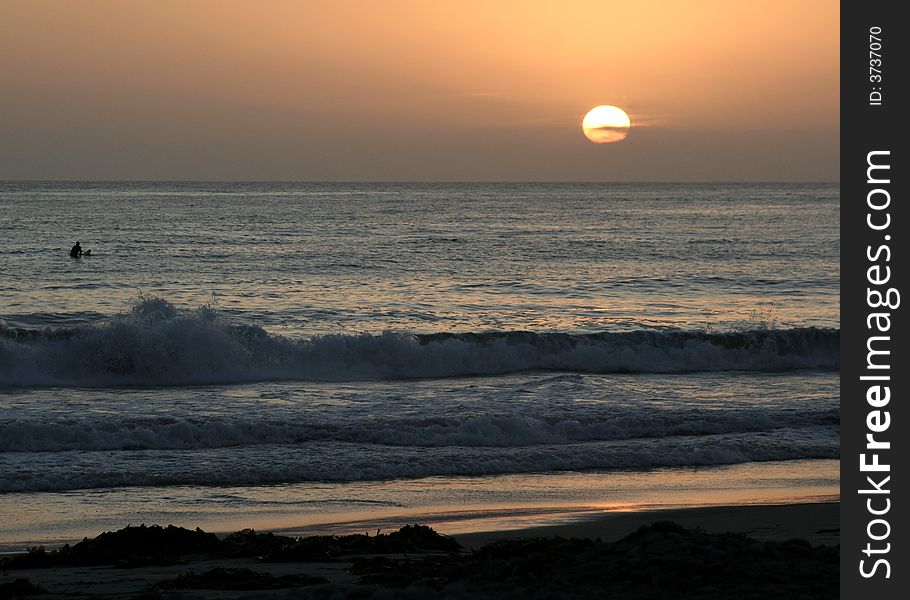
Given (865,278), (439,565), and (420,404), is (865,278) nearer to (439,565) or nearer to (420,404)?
(439,565)

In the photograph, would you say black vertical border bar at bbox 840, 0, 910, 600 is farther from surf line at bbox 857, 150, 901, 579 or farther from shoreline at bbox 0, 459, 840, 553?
shoreline at bbox 0, 459, 840, 553

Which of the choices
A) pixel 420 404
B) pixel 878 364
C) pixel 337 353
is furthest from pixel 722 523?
pixel 337 353

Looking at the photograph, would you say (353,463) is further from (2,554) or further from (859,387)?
(859,387)

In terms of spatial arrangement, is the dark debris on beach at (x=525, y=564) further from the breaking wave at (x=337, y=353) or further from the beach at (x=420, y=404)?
the breaking wave at (x=337, y=353)

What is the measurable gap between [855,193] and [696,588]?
8.03 feet

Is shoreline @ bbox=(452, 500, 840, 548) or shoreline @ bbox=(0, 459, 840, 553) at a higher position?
shoreline @ bbox=(452, 500, 840, 548)

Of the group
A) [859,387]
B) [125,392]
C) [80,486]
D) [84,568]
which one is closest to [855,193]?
[859,387]

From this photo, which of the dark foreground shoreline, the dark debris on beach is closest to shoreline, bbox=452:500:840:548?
the dark foreground shoreline

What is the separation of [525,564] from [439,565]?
1.08 meters

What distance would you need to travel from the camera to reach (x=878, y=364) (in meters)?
5.68

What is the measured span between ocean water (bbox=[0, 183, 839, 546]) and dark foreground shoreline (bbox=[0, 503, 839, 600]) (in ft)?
6.64

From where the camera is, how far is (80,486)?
12219mm

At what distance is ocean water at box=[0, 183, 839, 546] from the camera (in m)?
12.7

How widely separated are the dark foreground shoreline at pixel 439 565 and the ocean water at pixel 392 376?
79.6 inches
